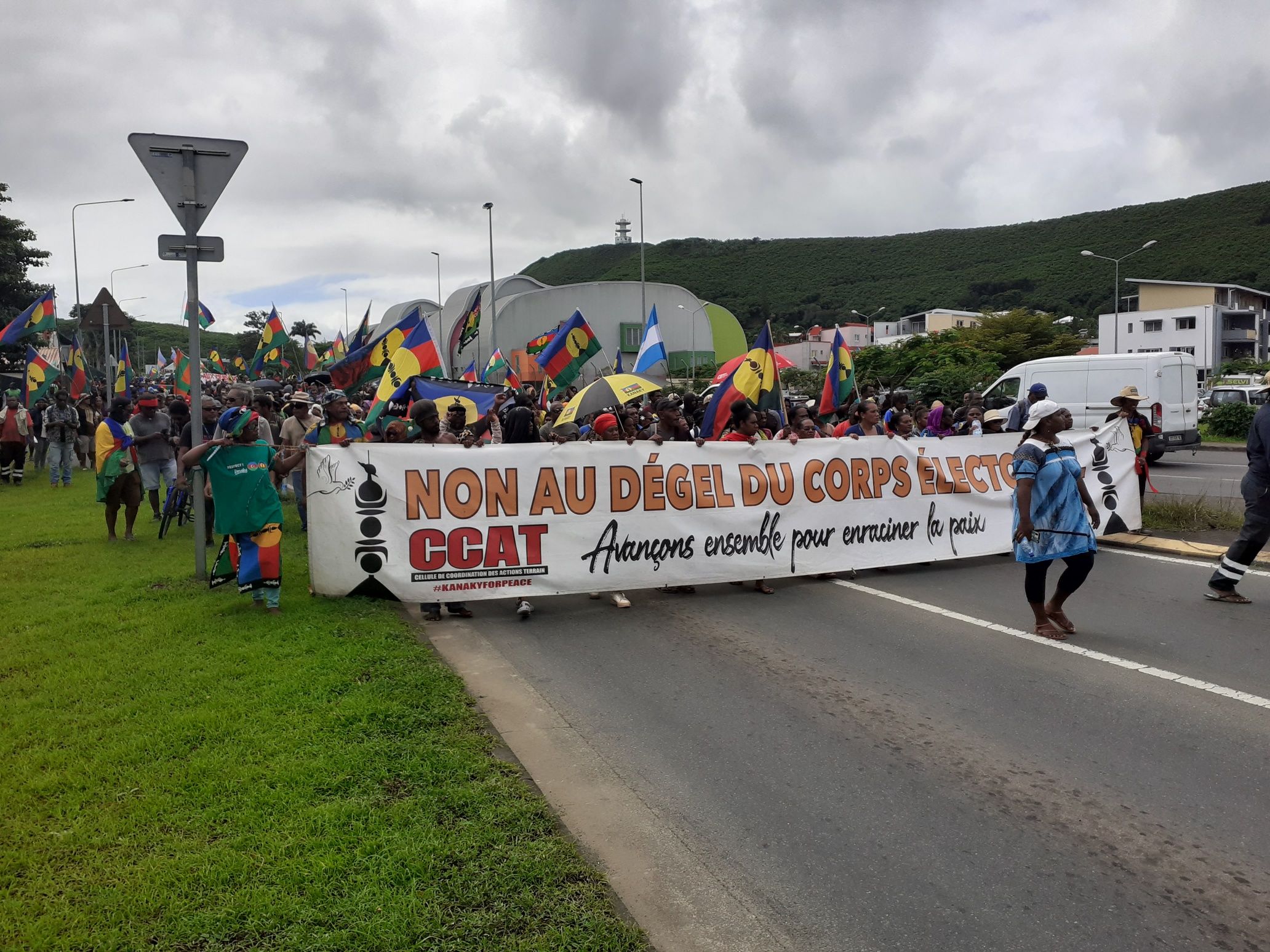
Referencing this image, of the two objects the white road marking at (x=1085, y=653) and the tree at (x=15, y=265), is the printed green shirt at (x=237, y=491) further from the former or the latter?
the tree at (x=15, y=265)

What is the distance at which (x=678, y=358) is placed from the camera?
67438 mm

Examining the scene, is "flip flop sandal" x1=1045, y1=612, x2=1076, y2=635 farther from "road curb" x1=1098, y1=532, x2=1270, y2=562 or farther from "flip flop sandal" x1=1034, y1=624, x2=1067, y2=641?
"road curb" x1=1098, y1=532, x2=1270, y2=562

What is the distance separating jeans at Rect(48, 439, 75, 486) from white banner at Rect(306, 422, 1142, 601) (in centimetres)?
1192

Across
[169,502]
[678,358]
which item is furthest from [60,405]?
[678,358]

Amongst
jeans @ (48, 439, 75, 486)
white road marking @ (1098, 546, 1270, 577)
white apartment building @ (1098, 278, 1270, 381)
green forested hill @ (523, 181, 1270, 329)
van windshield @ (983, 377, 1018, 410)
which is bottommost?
white road marking @ (1098, 546, 1270, 577)

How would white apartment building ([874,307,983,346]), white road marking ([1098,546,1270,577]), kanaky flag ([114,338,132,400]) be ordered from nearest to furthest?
white road marking ([1098,546,1270,577])
kanaky flag ([114,338,132,400])
white apartment building ([874,307,983,346])

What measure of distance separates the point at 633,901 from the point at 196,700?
2840 mm

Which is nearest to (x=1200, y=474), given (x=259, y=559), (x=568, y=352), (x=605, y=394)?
(x=568, y=352)

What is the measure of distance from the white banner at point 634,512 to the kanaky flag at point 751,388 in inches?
66.8

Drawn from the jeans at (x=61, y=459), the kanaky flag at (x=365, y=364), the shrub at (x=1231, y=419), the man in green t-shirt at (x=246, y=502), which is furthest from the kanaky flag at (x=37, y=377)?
the shrub at (x=1231, y=419)

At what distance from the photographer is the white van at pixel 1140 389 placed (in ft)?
62.2

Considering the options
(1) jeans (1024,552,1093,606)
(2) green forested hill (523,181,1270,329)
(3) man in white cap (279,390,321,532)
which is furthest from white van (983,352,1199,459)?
(2) green forested hill (523,181,1270,329)

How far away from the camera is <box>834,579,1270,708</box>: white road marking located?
206 inches

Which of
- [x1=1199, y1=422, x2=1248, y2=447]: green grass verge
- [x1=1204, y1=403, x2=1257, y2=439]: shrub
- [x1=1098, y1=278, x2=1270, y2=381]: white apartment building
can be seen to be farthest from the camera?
[x1=1098, y1=278, x2=1270, y2=381]: white apartment building
